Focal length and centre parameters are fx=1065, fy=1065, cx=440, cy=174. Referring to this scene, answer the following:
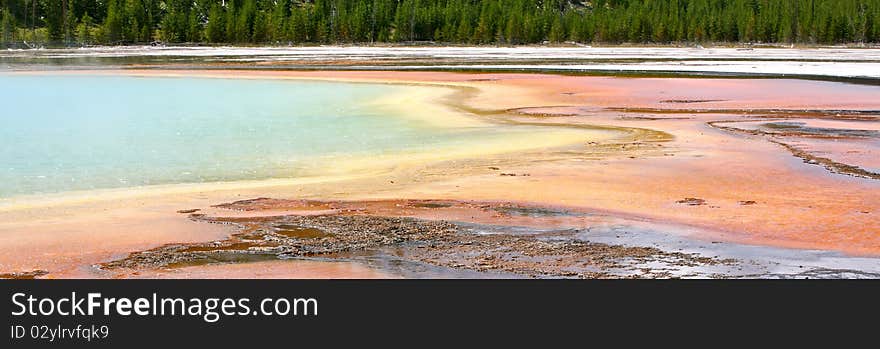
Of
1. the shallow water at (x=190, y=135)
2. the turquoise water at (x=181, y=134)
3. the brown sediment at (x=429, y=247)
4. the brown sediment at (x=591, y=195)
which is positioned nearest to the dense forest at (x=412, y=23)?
the turquoise water at (x=181, y=134)

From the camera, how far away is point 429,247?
448 inches

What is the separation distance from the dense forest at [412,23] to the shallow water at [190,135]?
89844 millimetres

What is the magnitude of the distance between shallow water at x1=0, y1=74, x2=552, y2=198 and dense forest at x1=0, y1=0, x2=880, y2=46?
295ft

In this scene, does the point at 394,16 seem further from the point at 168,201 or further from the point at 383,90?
the point at 168,201

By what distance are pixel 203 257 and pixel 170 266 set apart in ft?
1.57

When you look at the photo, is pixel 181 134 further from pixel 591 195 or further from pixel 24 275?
pixel 24 275

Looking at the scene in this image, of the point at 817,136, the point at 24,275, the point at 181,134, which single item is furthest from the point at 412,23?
the point at 24,275

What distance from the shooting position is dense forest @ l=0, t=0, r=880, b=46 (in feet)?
414

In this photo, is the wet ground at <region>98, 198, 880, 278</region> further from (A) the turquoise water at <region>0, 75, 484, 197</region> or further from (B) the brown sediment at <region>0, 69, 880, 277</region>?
(A) the turquoise water at <region>0, 75, 484, 197</region>

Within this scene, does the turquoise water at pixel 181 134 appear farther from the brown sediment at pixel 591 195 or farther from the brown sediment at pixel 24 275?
the brown sediment at pixel 24 275

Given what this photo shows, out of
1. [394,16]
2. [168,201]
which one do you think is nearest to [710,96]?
[168,201]

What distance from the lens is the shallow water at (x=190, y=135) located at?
1780 cm

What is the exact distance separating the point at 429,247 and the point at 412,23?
124365 millimetres

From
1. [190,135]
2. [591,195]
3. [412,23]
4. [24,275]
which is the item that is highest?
[412,23]
